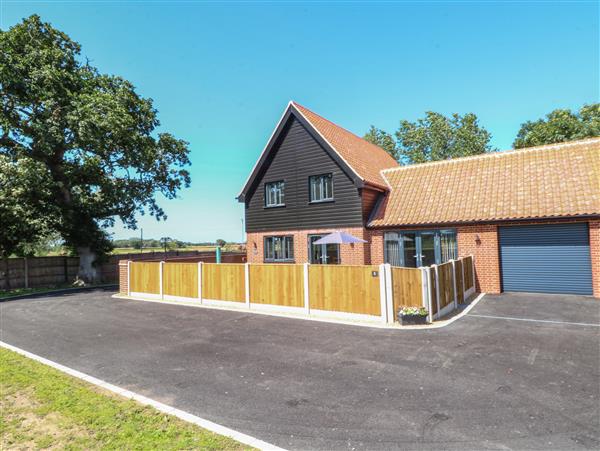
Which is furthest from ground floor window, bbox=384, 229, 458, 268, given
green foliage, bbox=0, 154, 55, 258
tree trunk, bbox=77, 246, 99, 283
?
tree trunk, bbox=77, 246, 99, 283

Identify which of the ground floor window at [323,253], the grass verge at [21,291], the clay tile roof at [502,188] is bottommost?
the grass verge at [21,291]

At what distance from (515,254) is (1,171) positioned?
2568cm

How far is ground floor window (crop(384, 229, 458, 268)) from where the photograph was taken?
52.6 ft

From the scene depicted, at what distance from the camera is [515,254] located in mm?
14555

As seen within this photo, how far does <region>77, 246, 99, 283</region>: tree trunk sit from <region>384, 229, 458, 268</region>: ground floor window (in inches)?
792

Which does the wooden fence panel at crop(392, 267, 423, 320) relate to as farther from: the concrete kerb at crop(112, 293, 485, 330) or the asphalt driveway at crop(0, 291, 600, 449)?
the asphalt driveway at crop(0, 291, 600, 449)

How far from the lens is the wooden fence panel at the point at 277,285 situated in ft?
39.6

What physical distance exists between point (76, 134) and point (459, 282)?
72.3 feet

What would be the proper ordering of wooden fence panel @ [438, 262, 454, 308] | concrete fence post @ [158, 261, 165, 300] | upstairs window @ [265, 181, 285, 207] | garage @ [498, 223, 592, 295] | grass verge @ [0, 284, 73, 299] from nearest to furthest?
1. wooden fence panel @ [438, 262, 454, 308]
2. garage @ [498, 223, 592, 295]
3. concrete fence post @ [158, 261, 165, 300]
4. grass verge @ [0, 284, 73, 299]
5. upstairs window @ [265, 181, 285, 207]

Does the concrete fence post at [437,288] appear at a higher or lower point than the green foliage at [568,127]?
lower

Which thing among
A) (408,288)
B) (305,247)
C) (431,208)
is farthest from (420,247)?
(408,288)

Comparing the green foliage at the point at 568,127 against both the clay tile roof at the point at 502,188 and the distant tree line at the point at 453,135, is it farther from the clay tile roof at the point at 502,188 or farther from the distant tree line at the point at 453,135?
the clay tile roof at the point at 502,188

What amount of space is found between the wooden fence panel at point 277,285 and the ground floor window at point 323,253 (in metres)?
6.28

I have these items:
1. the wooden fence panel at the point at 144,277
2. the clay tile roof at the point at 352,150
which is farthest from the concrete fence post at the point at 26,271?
the clay tile roof at the point at 352,150
